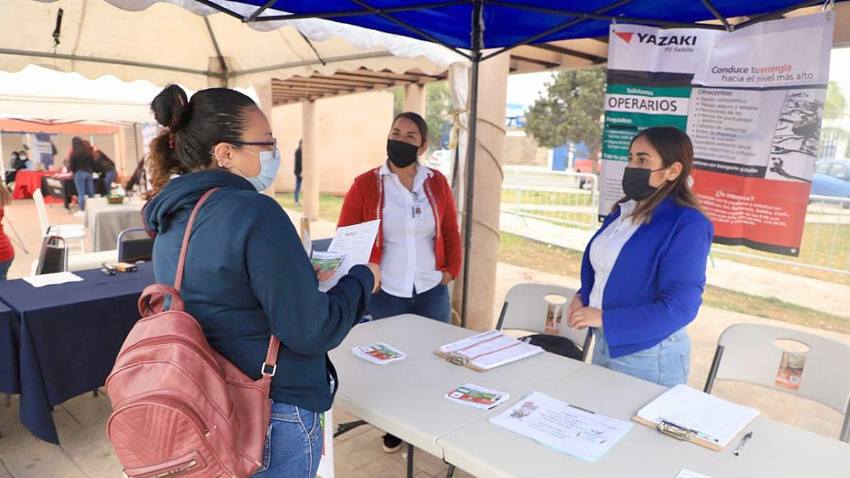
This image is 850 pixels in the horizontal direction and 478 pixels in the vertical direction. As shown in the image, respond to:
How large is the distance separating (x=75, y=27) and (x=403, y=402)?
3.78 meters

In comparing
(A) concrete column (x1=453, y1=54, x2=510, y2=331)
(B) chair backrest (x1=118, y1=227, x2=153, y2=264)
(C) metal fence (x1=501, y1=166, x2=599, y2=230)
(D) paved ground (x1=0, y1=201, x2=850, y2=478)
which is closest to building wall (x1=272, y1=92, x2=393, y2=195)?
(C) metal fence (x1=501, y1=166, x2=599, y2=230)

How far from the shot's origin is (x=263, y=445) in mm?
1136

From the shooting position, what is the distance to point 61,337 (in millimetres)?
2684

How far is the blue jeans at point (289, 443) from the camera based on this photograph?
118cm

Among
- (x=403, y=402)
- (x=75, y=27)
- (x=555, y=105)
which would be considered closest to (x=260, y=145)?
(x=403, y=402)

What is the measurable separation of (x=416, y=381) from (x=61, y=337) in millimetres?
2042

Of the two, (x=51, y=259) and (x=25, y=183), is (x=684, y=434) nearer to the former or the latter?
(x=51, y=259)

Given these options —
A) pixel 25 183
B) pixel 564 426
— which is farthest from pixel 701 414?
pixel 25 183

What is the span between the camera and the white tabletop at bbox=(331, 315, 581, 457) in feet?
4.79

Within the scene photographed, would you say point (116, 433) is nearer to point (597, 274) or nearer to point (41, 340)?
point (597, 274)

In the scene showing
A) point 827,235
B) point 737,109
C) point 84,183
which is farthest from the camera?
point 84,183

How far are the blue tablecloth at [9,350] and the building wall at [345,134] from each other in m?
13.2

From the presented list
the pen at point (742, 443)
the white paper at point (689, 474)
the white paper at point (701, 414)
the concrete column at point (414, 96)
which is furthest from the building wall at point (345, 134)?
the white paper at point (689, 474)

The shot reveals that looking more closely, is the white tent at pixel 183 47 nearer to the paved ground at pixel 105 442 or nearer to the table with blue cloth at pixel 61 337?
the table with blue cloth at pixel 61 337
